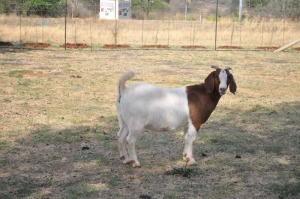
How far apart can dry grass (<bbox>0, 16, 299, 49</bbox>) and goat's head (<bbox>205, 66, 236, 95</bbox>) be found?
21.0 meters

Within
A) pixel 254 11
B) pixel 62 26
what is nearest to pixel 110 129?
pixel 62 26

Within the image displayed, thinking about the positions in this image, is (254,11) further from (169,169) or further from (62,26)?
(169,169)

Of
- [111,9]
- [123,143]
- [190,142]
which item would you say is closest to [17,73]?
[123,143]

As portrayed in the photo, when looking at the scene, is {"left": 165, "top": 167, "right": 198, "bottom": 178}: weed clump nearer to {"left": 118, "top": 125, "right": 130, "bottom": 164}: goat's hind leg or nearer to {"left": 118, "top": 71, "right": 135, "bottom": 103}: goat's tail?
{"left": 118, "top": 125, "right": 130, "bottom": 164}: goat's hind leg

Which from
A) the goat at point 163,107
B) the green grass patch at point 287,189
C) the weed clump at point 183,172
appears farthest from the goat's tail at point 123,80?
the green grass patch at point 287,189

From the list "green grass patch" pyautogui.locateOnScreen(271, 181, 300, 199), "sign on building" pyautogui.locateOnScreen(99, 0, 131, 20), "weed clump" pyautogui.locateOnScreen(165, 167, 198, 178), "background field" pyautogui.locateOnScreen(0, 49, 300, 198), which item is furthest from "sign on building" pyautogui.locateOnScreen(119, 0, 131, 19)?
"green grass patch" pyautogui.locateOnScreen(271, 181, 300, 199)

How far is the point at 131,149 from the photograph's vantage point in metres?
6.82

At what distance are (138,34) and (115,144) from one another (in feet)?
81.7

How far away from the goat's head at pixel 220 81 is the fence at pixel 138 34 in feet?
64.0

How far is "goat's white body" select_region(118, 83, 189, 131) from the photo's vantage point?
6621 millimetres

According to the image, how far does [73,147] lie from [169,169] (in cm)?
174

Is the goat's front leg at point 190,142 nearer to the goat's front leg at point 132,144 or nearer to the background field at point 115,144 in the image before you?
the background field at point 115,144

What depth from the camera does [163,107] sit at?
679 cm

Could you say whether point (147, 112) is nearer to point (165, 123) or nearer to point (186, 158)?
point (165, 123)
